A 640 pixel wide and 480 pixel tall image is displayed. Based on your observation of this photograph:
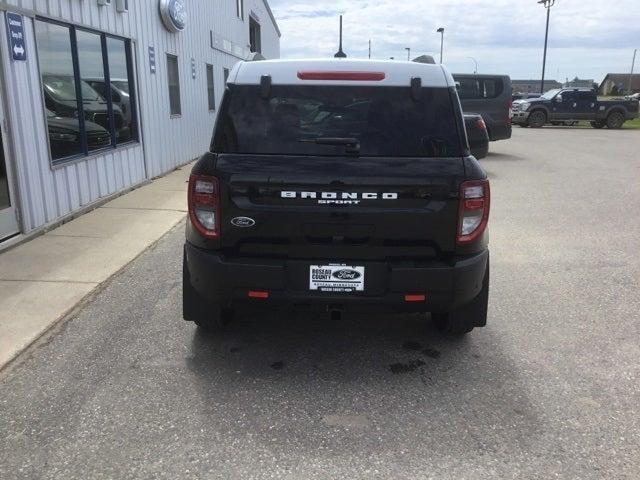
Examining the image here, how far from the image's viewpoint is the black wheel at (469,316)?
12.6ft

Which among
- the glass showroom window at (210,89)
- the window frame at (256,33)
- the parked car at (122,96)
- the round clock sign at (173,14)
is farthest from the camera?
the window frame at (256,33)

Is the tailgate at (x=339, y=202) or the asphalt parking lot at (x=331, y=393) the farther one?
the tailgate at (x=339, y=202)

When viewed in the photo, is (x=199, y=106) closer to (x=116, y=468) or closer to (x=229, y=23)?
(x=229, y=23)

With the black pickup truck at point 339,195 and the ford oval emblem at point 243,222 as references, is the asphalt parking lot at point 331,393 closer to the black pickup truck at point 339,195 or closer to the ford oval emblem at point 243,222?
the black pickup truck at point 339,195

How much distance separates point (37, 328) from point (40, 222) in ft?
9.85

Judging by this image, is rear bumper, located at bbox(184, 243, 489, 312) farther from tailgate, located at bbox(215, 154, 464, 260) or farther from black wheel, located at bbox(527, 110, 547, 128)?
black wheel, located at bbox(527, 110, 547, 128)

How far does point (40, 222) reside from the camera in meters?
6.85

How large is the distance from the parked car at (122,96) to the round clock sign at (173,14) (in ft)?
6.91

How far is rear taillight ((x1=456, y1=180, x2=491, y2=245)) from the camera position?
3.29 m

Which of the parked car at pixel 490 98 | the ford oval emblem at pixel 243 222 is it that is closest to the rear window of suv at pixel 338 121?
the ford oval emblem at pixel 243 222

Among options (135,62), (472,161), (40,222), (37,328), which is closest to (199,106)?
(135,62)

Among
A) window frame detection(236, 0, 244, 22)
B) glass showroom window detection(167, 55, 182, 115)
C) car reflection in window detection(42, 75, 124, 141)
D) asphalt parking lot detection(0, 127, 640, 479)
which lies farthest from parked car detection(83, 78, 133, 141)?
window frame detection(236, 0, 244, 22)

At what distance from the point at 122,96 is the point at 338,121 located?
290 inches

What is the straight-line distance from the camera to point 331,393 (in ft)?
11.1
